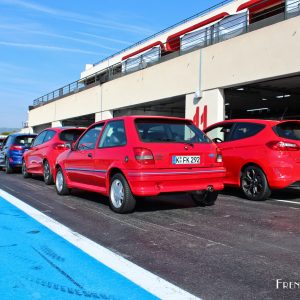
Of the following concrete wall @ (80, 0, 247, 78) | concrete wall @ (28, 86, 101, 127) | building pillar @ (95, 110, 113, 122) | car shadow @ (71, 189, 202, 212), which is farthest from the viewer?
concrete wall @ (28, 86, 101, 127)

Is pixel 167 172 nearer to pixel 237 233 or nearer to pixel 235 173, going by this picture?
pixel 237 233

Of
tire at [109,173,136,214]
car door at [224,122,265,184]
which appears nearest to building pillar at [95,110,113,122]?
car door at [224,122,265,184]

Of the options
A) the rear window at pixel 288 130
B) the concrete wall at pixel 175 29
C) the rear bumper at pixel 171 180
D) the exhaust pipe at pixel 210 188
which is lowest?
the exhaust pipe at pixel 210 188

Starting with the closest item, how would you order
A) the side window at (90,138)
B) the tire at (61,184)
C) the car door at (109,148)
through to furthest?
the car door at (109,148) → the side window at (90,138) → the tire at (61,184)

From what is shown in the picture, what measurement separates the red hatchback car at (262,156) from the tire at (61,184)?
11.0ft

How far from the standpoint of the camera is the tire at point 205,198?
7410 millimetres

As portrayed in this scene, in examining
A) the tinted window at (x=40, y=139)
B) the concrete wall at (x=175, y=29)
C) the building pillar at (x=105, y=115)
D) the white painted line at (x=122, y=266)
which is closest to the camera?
the white painted line at (x=122, y=266)

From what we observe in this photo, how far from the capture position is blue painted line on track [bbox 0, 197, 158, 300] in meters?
3.39

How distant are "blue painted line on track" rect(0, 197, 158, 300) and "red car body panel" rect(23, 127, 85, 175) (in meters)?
5.34

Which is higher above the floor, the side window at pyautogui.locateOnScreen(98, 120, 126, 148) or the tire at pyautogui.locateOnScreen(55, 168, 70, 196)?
the side window at pyautogui.locateOnScreen(98, 120, 126, 148)

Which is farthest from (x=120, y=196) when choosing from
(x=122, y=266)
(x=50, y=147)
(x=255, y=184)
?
(x=50, y=147)

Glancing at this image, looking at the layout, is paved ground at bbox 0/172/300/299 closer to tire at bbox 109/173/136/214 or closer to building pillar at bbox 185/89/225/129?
tire at bbox 109/173/136/214

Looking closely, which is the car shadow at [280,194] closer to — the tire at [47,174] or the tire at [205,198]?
the tire at [205,198]

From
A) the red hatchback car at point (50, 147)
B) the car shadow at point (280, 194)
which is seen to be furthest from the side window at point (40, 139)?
the car shadow at point (280, 194)
